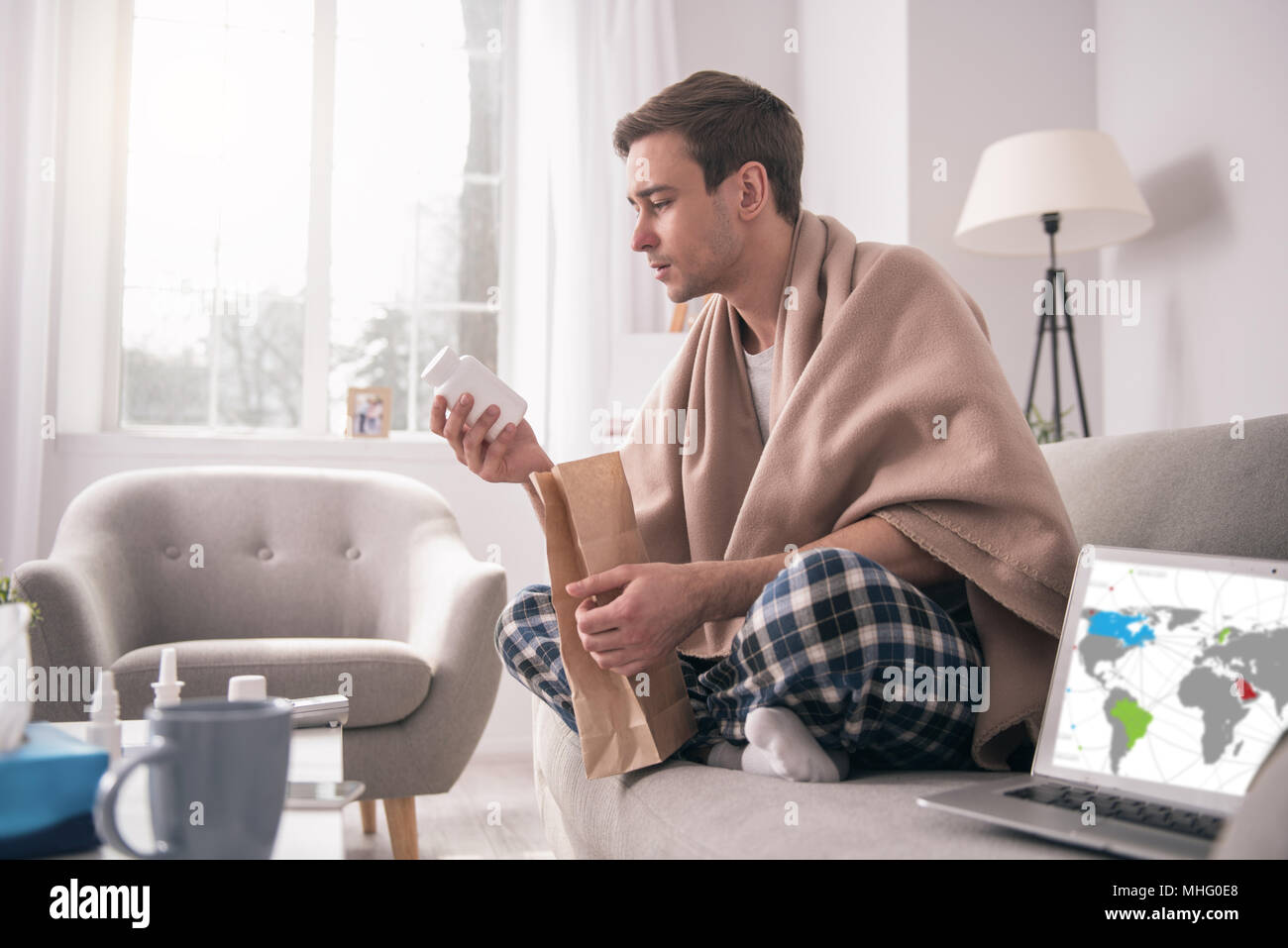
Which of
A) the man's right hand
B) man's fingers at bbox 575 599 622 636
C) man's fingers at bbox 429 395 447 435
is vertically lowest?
man's fingers at bbox 575 599 622 636

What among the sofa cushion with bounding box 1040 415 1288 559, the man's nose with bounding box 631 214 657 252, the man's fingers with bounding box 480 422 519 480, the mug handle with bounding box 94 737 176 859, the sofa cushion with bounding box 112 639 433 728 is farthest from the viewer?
the sofa cushion with bounding box 112 639 433 728

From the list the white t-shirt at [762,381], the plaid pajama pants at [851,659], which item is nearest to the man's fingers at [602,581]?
the plaid pajama pants at [851,659]

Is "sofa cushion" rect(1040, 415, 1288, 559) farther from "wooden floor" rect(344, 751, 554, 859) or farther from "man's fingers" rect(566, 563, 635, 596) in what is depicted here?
"wooden floor" rect(344, 751, 554, 859)

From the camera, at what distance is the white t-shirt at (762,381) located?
4.91 ft

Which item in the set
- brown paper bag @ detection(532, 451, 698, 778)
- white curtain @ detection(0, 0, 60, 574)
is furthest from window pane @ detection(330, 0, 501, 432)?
brown paper bag @ detection(532, 451, 698, 778)

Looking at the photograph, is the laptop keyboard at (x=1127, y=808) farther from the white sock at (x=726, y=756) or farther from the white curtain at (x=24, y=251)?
the white curtain at (x=24, y=251)

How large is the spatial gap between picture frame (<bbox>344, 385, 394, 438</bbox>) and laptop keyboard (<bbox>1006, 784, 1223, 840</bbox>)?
2.75 m

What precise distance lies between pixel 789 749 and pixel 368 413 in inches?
104

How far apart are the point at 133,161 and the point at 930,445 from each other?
3.00 m

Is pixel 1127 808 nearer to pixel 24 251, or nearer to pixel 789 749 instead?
pixel 789 749

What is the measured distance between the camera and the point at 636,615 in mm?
1032

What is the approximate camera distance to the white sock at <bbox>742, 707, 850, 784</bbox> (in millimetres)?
974

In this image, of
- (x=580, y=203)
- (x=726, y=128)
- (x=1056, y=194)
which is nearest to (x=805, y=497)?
(x=726, y=128)
